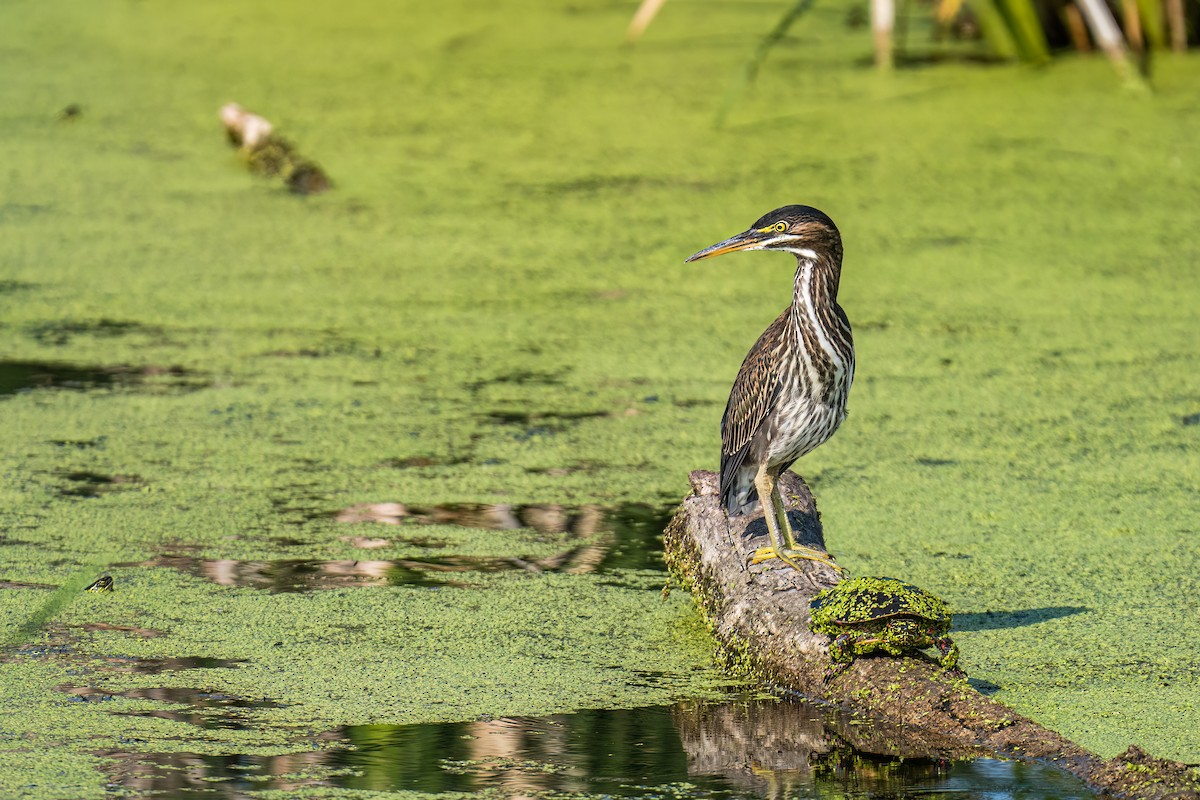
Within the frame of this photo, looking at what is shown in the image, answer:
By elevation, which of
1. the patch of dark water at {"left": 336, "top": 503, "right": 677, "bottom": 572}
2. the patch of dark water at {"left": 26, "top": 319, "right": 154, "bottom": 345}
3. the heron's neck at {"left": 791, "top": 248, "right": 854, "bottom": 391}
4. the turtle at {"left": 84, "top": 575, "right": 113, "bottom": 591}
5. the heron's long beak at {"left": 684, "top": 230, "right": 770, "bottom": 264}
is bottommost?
the patch of dark water at {"left": 336, "top": 503, "right": 677, "bottom": 572}

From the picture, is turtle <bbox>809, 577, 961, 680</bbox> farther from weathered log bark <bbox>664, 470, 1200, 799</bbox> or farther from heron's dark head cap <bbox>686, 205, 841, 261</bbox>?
heron's dark head cap <bbox>686, 205, 841, 261</bbox>

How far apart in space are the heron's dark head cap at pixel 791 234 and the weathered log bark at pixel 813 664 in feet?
1.62

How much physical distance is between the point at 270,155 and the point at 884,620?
163 inches

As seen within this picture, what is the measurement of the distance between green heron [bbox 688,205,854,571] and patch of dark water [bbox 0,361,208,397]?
1.97 metres

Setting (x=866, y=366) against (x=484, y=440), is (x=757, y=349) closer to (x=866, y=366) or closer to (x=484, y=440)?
(x=484, y=440)

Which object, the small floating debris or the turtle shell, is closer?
the turtle shell

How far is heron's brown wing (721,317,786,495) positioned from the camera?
10.6 ft

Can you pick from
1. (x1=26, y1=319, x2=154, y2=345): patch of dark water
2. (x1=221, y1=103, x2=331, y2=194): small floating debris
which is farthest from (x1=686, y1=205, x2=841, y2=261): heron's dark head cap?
(x1=221, y1=103, x2=331, y2=194): small floating debris

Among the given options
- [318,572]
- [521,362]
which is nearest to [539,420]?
[521,362]

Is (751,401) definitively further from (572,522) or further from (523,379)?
(523,379)

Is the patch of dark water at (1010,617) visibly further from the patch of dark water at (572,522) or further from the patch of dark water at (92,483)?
the patch of dark water at (92,483)

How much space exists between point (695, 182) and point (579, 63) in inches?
59.3

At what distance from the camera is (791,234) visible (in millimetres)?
3266

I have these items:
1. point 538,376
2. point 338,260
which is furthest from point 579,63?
point 538,376
